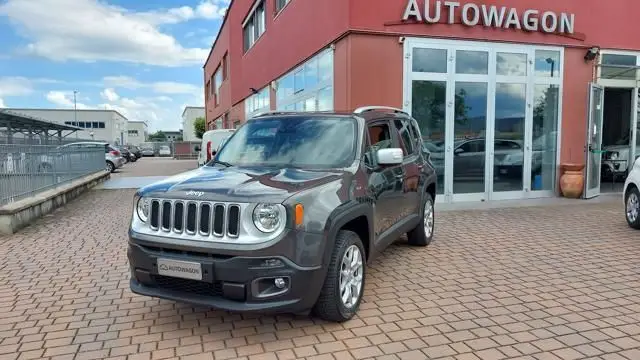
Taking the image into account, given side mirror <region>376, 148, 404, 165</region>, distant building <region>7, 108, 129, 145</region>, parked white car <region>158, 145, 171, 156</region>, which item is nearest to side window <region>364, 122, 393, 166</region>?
side mirror <region>376, 148, 404, 165</region>

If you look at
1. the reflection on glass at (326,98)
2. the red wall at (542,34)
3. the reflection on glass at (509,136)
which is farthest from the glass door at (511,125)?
the reflection on glass at (326,98)

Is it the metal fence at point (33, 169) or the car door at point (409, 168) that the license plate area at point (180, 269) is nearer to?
the car door at point (409, 168)

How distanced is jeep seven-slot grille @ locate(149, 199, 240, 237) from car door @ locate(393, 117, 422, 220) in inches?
102

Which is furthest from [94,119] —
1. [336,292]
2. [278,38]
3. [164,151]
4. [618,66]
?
[336,292]

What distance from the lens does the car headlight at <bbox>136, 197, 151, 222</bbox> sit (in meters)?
3.95

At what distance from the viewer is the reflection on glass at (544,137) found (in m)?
11.2

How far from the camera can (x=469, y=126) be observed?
10.7m

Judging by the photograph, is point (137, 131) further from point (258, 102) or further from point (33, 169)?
point (33, 169)

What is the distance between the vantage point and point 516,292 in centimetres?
485

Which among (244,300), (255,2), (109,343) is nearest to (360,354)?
(244,300)

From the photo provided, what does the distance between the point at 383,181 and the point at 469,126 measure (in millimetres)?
6404

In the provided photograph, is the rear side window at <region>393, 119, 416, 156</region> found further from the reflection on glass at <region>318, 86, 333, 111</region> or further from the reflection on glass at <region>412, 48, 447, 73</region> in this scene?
the reflection on glass at <region>318, 86, 333, 111</region>

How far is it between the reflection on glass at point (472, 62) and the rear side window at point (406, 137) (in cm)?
468

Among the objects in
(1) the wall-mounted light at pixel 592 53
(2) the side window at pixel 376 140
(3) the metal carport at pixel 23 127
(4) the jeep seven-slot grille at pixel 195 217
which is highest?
(1) the wall-mounted light at pixel 592 53
